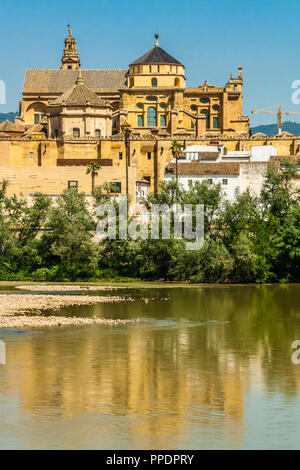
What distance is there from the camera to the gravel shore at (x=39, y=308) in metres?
30.0

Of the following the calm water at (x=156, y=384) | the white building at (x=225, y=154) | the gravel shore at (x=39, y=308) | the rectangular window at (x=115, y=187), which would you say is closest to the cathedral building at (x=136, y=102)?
the white building at (x=225, y=154)

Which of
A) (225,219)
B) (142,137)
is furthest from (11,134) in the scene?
(225,219)

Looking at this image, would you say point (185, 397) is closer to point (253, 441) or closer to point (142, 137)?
point (253, 441)

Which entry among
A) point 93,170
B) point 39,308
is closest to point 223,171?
point 93,170

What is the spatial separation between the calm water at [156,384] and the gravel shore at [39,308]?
1.13 m

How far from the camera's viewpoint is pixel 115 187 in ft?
173

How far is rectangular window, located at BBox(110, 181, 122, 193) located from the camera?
173ft

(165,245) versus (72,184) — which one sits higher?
(72,184)

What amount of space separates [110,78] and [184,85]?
7.28 m

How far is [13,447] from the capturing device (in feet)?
54.5

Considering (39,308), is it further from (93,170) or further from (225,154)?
(225,154)

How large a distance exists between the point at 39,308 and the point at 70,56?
6884 cm

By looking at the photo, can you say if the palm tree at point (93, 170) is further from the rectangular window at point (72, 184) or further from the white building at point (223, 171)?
the white building at point (223, 171)

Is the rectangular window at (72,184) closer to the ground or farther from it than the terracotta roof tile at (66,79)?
closer to the ground
